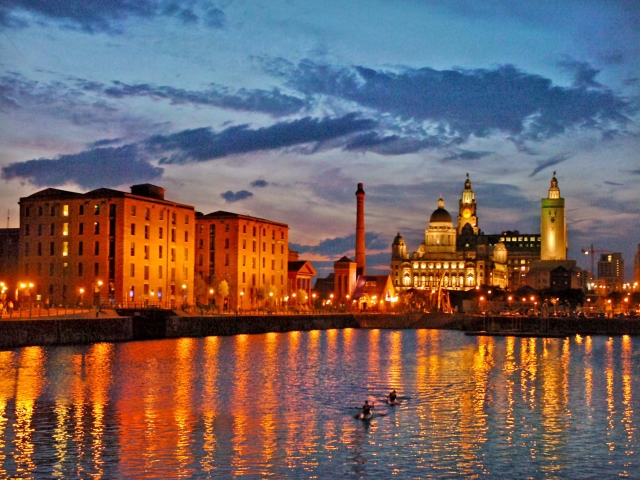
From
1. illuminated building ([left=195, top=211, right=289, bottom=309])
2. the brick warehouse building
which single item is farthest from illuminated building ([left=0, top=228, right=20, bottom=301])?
illuminated building ([left=195, top=211, right=289, bottom=309])

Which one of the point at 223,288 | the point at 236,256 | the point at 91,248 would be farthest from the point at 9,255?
the point at 236,256

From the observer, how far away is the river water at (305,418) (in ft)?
97.4

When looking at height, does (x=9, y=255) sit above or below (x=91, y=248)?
above

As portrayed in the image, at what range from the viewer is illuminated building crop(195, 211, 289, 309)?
5335 inches

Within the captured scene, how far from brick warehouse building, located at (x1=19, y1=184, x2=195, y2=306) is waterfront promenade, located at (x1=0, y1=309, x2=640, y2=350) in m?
9.52

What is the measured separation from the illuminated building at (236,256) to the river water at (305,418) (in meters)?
64.5

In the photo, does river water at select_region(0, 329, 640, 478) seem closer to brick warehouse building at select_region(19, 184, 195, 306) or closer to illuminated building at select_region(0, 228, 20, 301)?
brick warehouse building at select_region(19, 184, 195, 306)

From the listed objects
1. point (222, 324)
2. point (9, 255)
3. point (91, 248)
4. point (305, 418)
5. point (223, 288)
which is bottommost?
point (305, 418)

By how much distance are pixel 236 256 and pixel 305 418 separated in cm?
9726

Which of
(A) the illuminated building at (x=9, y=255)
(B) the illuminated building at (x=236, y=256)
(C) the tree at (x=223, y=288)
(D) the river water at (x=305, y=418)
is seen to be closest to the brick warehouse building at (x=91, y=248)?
(A) the illuminated building at (x=9, y=255)

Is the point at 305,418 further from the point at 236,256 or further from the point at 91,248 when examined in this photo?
the point at 236,256

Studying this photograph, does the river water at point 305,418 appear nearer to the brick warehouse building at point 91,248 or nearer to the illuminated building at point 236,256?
the brick warehouse building at point 91,248

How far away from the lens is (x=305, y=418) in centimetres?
3906

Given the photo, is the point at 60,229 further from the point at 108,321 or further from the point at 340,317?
the point at 340,317
